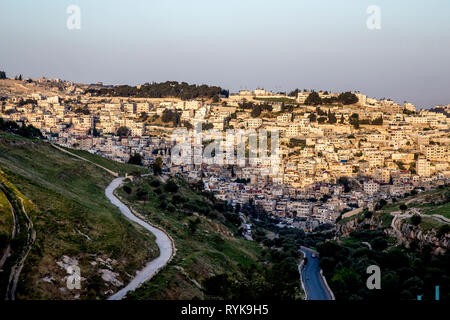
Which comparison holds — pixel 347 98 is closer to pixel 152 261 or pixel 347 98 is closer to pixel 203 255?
pixel 203 255

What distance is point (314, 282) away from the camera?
1188 inches

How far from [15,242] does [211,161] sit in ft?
252

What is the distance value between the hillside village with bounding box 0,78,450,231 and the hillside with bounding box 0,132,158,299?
122 feet

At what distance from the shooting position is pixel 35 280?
1545 centimetres

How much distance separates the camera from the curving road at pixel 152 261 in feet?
57.4

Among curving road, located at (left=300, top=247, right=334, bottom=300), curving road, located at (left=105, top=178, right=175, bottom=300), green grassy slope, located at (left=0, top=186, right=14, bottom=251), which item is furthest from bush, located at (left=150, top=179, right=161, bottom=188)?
green grassy slope, located at (left=0, top=186, right=14, bottom=251)

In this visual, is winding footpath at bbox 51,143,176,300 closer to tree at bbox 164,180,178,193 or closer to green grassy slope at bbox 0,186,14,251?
green grassy slope at bbox 0,186,14,251

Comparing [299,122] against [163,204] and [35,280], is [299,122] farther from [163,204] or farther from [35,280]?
[35,280]

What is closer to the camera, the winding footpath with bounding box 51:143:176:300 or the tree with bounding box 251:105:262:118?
the winding footpath with bounding box 51:143:176:300

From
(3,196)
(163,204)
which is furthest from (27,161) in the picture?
(3,196)

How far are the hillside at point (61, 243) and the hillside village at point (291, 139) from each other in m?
37.1

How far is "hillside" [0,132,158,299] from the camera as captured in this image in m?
15.8

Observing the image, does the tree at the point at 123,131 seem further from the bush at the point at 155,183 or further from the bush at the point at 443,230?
the bush at the point at 443,230

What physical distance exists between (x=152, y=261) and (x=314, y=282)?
483 inches
